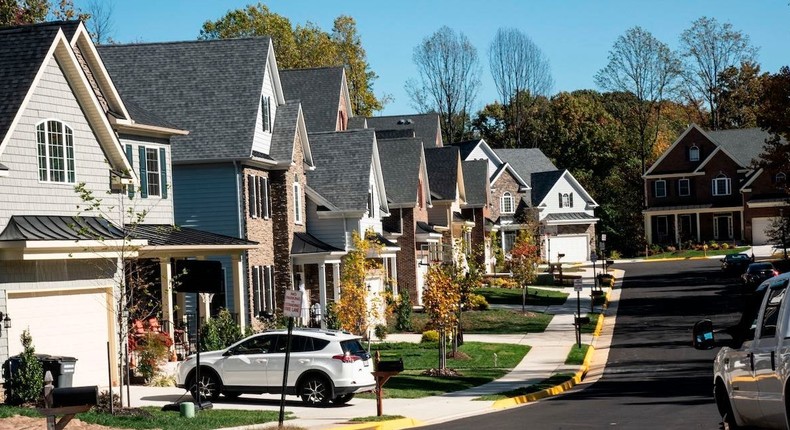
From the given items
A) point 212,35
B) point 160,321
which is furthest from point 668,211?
point 160,321

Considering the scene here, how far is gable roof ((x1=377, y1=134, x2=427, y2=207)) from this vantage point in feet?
194

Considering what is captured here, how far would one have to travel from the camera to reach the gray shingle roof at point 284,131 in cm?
4319

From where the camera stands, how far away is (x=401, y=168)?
6041 cm

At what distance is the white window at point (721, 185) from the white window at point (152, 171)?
70535 mm

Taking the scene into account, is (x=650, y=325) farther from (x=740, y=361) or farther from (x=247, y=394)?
(x=740, y=361)

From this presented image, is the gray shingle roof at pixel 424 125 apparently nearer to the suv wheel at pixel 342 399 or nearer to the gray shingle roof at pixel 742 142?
the gray shingle roof at pixel 742 142

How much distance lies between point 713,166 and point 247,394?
75825mm

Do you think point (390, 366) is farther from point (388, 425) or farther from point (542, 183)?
point (542, 183)

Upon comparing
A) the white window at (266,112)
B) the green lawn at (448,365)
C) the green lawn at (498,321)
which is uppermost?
the white window at (266,112)

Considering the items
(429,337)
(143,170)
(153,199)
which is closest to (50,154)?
(143,170)

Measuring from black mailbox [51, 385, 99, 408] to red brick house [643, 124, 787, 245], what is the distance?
83828 mm

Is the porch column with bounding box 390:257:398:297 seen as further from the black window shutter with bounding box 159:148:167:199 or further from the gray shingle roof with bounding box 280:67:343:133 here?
the black window shutter with bounding box 159:148:167:199

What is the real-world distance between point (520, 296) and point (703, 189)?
36721 mm

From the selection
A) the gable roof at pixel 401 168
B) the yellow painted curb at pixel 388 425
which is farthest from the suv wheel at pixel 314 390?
the gable roof at pixel 401 168
